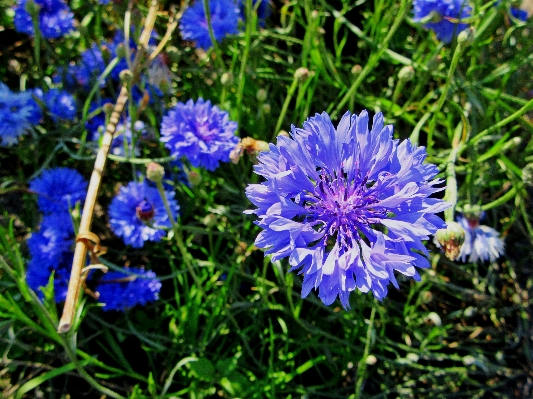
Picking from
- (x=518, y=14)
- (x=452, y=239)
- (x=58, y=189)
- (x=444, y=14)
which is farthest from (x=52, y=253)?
(x=518, y=14)

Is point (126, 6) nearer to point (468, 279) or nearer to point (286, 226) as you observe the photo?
point (286, 226)

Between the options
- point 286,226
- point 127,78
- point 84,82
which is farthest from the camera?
point 84,82

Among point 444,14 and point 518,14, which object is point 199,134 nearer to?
point 444,14

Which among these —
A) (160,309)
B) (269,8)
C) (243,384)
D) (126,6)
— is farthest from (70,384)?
(269,8)

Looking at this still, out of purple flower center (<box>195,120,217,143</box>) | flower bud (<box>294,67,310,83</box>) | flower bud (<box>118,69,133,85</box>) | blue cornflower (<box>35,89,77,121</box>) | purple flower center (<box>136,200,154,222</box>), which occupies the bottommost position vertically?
purple flower center (<box>136,200,154,222</box>)

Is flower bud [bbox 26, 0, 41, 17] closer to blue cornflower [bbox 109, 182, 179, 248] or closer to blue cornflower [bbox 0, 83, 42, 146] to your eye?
blue cornflower [bbox 0, 83, 42, 146]

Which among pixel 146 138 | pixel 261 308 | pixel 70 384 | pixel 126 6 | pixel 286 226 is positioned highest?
pixel 126 6

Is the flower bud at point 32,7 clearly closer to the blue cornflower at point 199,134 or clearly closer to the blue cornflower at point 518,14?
the blue cornflower at point 199,134

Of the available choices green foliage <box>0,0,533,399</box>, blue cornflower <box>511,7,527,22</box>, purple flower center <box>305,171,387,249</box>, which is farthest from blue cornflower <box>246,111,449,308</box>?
blue cornflower <box>511,7,527,22</box>
